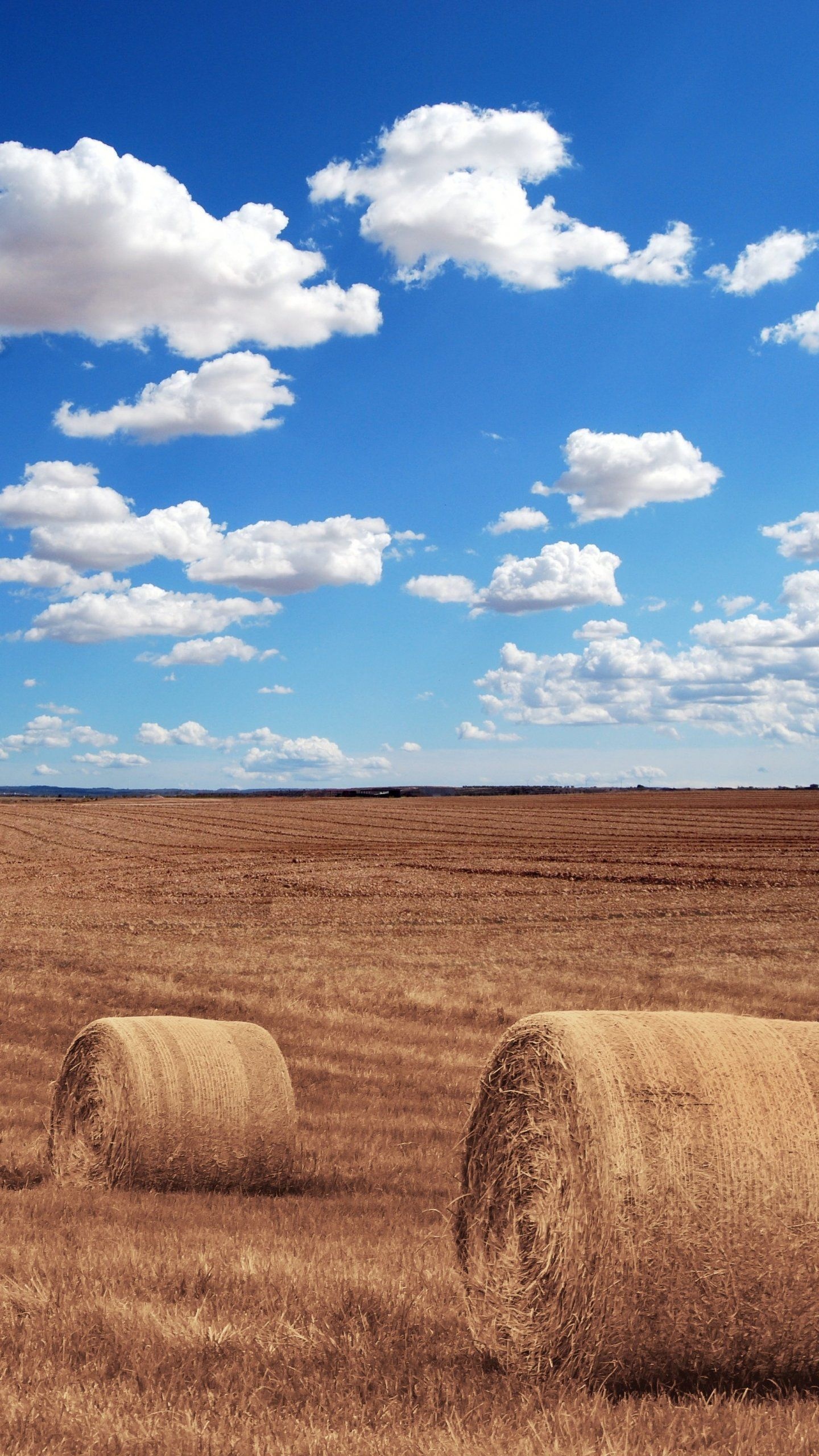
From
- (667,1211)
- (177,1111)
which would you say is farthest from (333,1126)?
(667,1211)

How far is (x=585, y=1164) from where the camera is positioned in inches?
209

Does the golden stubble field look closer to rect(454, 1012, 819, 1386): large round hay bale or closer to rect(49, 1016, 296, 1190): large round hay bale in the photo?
rect(454, 1012, 819, 1386): large round hay bale

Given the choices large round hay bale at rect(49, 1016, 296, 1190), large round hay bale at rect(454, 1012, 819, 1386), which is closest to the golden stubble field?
large round hay bale at rect(454, 1012, 819, 1386)

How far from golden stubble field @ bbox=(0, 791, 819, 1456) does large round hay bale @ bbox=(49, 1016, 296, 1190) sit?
36 cm

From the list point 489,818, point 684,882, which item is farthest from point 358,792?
point 684,882

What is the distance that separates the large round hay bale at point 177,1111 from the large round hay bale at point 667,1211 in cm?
358

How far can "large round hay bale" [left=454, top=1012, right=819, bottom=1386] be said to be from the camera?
16.1ft

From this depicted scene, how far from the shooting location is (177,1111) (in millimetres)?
8992

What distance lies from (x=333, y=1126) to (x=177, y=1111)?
2.02 m

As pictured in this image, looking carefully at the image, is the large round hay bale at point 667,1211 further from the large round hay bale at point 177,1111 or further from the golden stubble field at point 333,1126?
the large round hay bale at point 177,1111

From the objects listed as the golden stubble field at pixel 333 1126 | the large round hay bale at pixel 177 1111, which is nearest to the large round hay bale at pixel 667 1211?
the golden stubble field at pixel 333 1126

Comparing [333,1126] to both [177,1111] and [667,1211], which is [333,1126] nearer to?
[177,1111]

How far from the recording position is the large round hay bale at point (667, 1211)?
16.1 ft

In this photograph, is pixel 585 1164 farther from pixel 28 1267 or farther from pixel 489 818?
pixel 489 818
